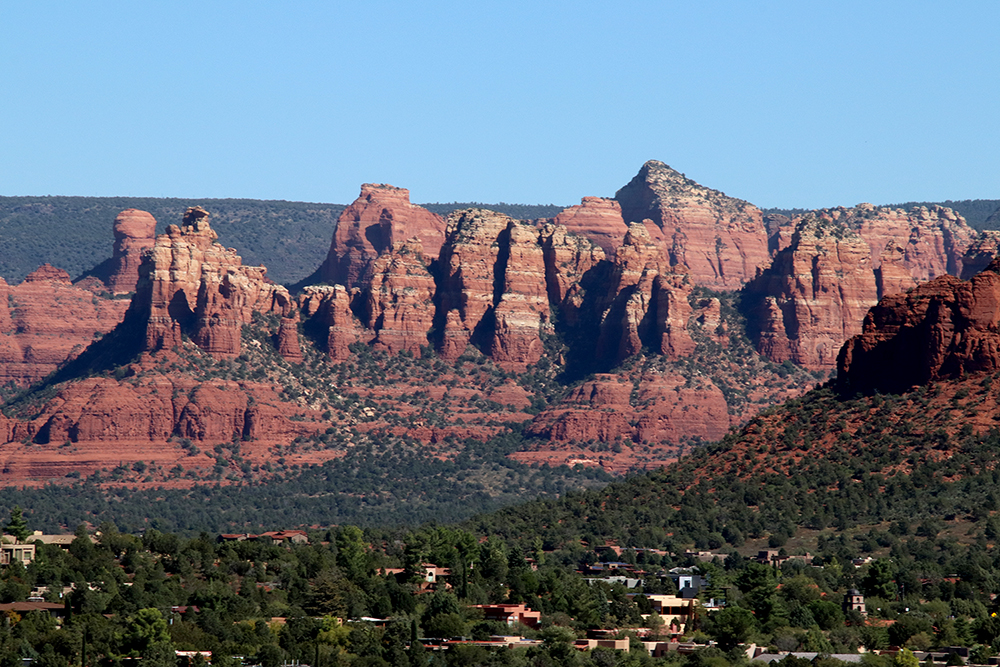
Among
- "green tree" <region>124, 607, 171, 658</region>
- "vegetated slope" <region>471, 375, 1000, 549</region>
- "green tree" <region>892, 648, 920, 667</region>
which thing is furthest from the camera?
"vegetated slope" <region>471, 375, 1000, 549</region>

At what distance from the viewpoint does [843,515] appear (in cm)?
18862

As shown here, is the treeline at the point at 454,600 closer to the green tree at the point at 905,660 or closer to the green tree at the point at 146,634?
the green tree at the point at 146,634

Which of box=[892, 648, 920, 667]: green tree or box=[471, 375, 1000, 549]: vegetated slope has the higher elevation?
box=[471, 375, 1000, 549]: vegetated slope

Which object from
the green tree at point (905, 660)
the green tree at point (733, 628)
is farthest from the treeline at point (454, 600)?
the green tree at point (905, 660)

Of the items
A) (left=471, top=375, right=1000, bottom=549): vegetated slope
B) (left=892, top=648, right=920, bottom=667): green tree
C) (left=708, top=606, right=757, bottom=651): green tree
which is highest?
(left=471, top=375, right=1000, bottom=549): vegetated slope

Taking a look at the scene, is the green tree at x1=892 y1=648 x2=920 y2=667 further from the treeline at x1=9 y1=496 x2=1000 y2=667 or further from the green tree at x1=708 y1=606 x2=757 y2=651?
the green tree at x1=708 y1=606 x2=757 y2=651

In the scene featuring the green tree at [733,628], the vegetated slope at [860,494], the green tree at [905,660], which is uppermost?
the vegetated slope at [860,494]

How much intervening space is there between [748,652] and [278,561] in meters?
40.7

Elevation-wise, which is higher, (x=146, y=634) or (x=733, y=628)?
(x=733, y=628)

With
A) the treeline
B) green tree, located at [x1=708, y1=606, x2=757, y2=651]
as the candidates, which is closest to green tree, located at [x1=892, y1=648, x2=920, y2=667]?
the treeline

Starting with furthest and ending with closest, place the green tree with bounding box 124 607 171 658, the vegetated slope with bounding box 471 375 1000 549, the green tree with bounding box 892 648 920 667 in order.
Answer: the vegetated slope with bounding box 471 375 1000 549
the green tree with bounding box 892 648 920 667
the green tree with bounding box 124 607 171 658

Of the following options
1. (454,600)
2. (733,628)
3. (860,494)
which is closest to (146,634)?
(454,600)

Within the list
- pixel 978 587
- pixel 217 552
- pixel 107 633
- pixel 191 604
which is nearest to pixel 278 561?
pixel 217 552

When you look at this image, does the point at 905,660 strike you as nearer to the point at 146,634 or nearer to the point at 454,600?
the point at 454,600
